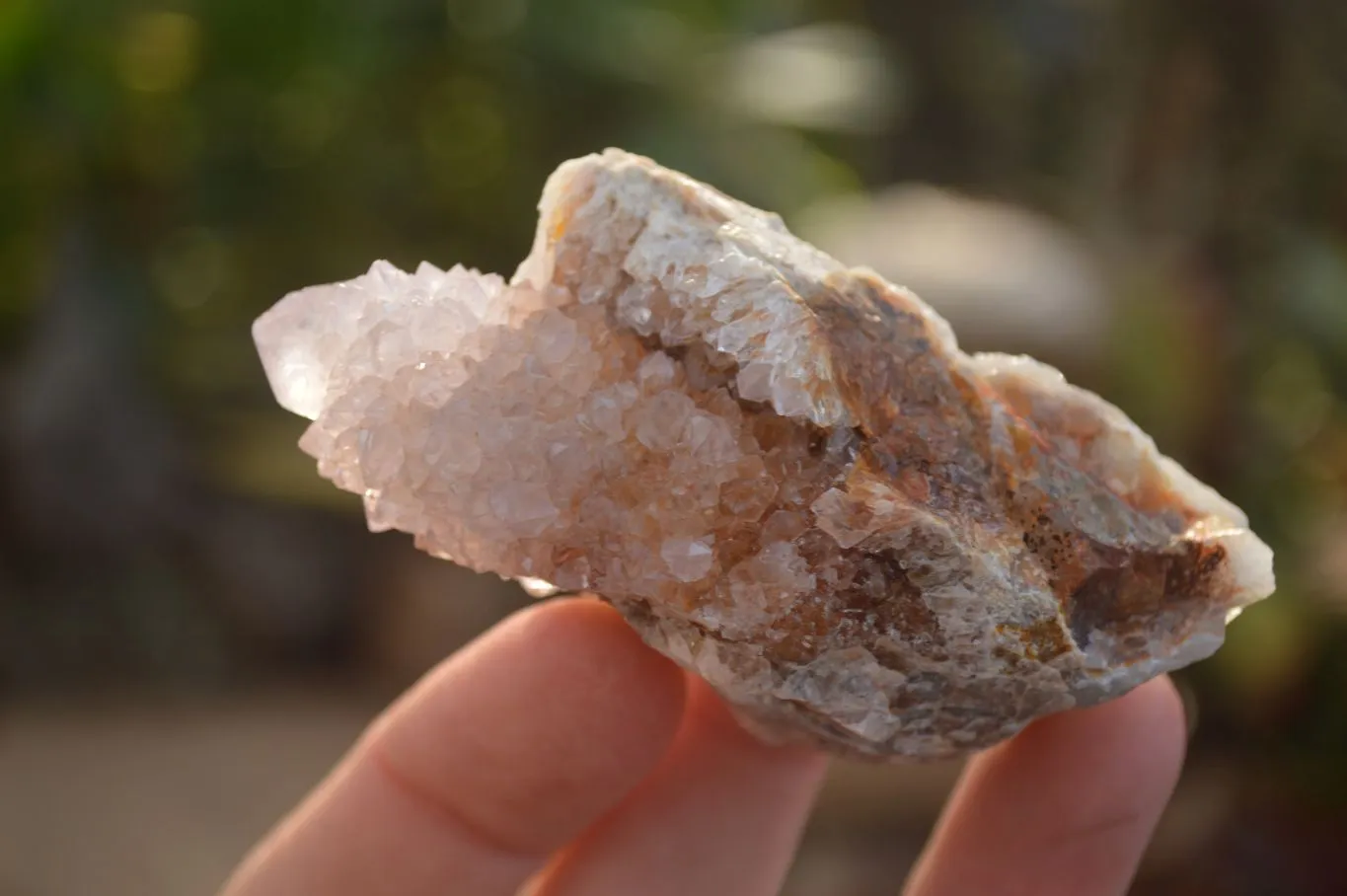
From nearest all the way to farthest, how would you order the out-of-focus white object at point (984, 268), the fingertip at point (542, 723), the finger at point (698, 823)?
the fingertip at point (542, 723) → the finger at point (698, 823) → the out-of-focus white object at point (984, 268)

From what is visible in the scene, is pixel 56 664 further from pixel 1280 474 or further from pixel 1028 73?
pixel 1028 73

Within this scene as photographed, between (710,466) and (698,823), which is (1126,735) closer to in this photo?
(698,823)

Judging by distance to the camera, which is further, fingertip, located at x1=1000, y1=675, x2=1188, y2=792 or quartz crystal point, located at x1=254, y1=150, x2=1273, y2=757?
fingertip, located at x1=1000, y1=675, x2=1188, y2=792

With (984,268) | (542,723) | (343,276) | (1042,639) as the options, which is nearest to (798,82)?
(984,268)

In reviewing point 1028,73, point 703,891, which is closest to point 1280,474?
point 703,891

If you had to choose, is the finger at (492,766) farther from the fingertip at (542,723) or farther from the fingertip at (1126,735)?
the fingertip at (1126,735)

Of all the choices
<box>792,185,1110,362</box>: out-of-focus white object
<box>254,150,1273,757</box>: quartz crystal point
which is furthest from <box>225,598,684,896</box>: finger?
<box>792,185,1110,362</box>: out-of-focus white object

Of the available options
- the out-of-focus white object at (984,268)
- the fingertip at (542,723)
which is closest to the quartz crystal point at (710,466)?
the fingertip at (542,723)

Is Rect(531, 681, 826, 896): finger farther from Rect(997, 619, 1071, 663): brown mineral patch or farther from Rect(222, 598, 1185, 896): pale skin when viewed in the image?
Rect(997, 619, 1071, 663): brown mineral patch
